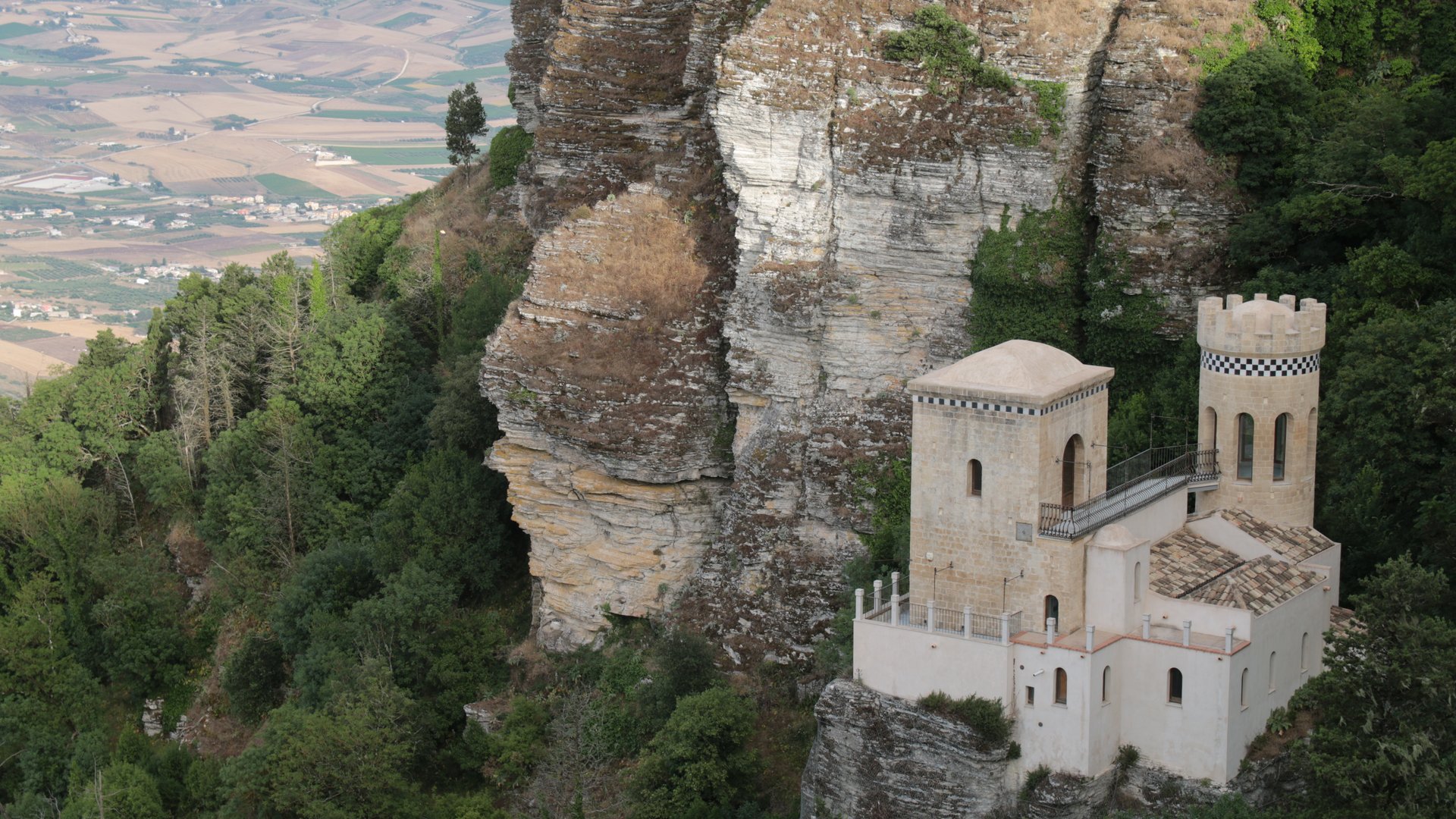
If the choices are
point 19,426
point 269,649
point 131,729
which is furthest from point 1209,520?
point 19,426

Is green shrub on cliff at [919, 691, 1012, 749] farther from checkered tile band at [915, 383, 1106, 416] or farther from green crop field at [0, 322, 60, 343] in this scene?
green crop field at [0, 322, 60, 343]

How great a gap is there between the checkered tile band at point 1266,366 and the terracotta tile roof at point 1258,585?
3.47 metres

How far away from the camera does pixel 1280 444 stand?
3641cm

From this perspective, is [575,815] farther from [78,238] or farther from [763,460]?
[78,238]

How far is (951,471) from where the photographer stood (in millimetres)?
34688

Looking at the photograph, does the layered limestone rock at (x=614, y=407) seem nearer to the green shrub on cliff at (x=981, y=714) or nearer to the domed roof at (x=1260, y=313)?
the green shrub on cliff at (x=981, y=714)

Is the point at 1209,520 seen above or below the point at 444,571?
above

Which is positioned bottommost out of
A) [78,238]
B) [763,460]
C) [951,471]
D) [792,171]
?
[78,238]

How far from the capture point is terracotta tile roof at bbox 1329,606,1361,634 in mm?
34531

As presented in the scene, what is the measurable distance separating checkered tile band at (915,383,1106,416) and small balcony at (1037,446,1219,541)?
173cm

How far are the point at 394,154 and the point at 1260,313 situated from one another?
14223 centimetres

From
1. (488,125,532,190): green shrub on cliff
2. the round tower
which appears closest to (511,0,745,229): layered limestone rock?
(488,125,532,190): green shrub on cliff

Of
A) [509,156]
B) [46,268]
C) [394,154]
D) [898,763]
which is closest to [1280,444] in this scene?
[898,763]

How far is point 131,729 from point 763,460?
24.0 m
